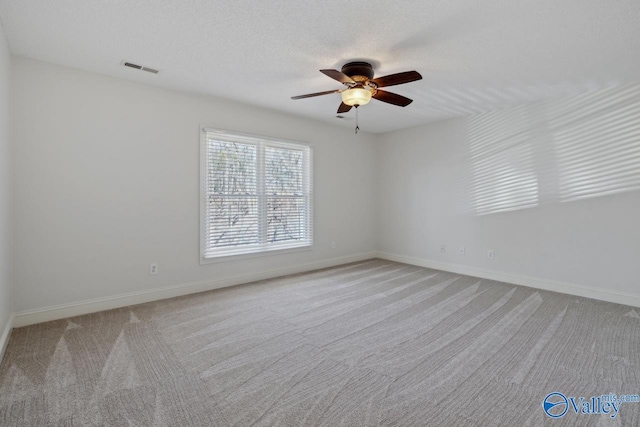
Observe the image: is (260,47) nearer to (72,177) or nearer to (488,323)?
(72,177)

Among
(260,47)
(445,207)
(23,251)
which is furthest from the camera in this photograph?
(445,207)

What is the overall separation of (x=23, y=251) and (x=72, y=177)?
0.81m

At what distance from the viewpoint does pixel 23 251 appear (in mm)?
2932

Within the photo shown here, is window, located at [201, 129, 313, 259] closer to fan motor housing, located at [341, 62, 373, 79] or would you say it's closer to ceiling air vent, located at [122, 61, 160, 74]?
ceiling air vent, located at [122, 61, 160, 74]

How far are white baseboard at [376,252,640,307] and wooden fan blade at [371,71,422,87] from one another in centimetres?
341

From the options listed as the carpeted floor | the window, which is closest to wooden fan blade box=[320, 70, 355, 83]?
the window

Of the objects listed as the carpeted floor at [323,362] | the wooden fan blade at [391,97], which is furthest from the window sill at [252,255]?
the wooden fan blade at [391,97]

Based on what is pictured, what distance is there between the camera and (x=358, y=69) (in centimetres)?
292

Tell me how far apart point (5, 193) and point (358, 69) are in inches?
128

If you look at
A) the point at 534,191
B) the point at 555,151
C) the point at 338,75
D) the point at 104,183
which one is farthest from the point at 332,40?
the point at 534,191

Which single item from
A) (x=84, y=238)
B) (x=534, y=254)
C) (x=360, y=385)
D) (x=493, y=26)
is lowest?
(x=360, y=385)

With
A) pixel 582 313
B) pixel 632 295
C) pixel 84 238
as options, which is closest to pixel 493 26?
pixel 582 313

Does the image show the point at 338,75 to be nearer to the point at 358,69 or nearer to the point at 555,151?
the point at 358,69

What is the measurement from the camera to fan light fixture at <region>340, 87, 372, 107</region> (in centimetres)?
295
